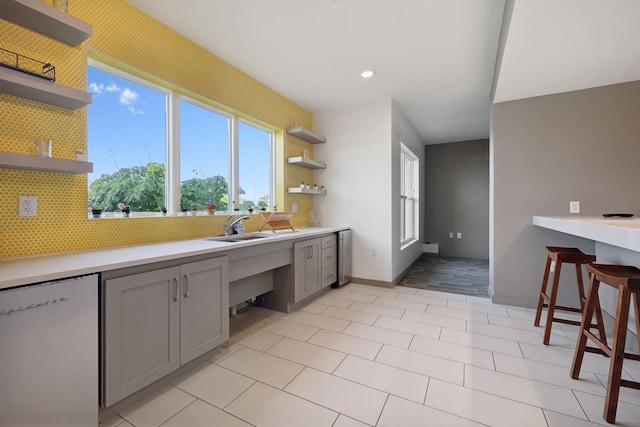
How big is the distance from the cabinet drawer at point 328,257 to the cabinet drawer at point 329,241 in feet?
0.18

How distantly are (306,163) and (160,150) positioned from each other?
199cm

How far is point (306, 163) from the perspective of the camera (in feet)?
13.2

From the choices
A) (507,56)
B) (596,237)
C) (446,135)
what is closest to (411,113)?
(446,135)

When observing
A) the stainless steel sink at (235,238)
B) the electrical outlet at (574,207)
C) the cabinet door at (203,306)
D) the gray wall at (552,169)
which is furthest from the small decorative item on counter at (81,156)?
the electrical outlet at (574,207)

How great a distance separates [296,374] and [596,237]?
6.61 feet

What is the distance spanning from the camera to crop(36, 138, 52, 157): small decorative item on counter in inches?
63.6

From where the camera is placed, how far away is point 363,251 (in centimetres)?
410

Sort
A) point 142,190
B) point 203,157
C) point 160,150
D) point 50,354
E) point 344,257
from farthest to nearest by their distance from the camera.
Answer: point 344,257
point 203,157
point 160,150
point 142,190
point 50,354

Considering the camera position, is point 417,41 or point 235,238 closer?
point 417,41

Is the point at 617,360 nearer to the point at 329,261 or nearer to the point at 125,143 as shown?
the point at 329,261

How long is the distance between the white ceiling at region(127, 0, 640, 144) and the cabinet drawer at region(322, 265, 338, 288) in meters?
2.40

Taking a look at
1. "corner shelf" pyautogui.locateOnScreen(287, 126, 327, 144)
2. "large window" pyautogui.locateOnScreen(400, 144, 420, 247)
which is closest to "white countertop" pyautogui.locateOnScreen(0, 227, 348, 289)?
"corner shelf" pyautogui.locateOnScreen(287, 126, 327, 144)

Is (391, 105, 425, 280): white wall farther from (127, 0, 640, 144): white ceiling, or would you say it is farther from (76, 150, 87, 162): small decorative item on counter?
(76, 150, 87, 162): small decorative item on counter

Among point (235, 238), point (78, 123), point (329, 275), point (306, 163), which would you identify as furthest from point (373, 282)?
point (78, 123)
